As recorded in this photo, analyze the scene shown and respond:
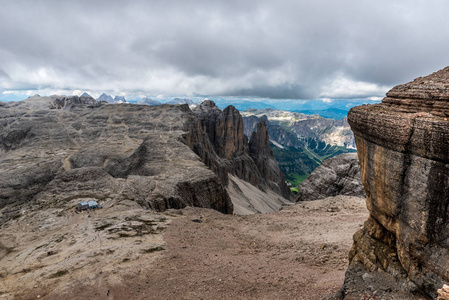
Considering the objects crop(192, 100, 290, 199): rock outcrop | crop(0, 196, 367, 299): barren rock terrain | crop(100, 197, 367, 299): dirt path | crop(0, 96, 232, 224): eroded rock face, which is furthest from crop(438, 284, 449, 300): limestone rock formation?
crop(192, 100, 290, 199): rock outcrop

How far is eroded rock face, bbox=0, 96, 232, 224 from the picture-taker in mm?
36594

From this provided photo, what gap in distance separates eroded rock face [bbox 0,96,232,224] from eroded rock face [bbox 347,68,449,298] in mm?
29041

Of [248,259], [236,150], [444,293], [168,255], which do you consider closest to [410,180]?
[444,293]

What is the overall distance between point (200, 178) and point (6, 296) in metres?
30.2

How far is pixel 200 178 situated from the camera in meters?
43.9

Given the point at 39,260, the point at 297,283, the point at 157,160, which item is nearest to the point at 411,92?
the point at 297,283

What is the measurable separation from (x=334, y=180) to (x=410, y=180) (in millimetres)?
45511

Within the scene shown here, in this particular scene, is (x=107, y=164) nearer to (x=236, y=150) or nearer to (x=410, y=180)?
(x=410, y=180)

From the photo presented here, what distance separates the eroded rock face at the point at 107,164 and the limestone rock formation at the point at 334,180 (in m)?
19.2

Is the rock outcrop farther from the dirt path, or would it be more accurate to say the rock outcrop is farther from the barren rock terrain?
the barren rock terrain

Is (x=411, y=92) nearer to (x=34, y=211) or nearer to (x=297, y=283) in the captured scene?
(x=297, y=283)

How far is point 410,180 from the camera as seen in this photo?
10359 millimetres

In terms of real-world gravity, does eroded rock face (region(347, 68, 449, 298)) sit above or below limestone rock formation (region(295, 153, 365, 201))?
above

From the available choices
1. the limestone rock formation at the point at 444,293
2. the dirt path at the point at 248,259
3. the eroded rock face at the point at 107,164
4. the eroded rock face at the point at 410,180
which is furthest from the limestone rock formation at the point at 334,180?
the limestone rock formation at the point at 444,293
